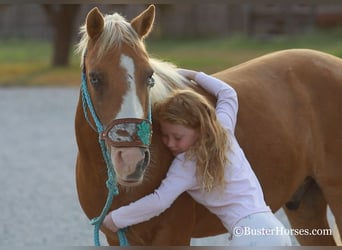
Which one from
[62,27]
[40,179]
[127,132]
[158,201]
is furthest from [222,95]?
[62,27]

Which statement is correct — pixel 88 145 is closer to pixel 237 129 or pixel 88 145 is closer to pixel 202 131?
pixel 202 131

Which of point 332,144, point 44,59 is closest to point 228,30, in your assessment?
point 44,59

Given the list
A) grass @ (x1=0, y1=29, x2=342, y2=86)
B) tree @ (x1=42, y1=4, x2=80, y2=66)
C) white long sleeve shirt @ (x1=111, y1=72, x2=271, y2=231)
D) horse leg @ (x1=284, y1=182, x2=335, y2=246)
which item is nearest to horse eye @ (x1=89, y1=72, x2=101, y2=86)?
white long sleeve shirt @ (x1=111, y1=72, x2=271, y2=231)

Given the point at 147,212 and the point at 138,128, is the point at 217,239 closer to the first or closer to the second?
the point at 147,212

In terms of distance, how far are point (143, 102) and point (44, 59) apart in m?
15.6

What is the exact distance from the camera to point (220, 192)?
2.81 metres

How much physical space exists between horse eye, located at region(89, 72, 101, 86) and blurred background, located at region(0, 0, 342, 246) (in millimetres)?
700

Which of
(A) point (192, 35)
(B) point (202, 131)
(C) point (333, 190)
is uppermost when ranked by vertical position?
(B) point (202, 131)

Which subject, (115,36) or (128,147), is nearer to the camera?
(128,147)

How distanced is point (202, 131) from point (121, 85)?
39 cm

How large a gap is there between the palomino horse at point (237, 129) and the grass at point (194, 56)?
32.4 feet

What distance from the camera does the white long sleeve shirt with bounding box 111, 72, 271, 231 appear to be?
275cm

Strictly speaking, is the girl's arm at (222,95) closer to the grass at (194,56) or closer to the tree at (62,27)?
the grass at (194,56)

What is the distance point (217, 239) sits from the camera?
4.78 metres
